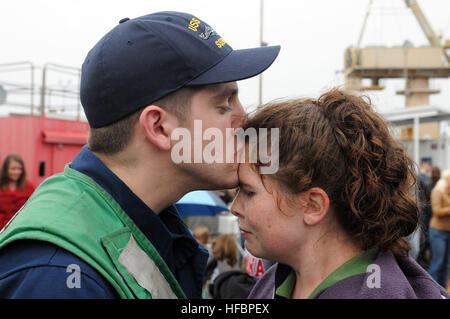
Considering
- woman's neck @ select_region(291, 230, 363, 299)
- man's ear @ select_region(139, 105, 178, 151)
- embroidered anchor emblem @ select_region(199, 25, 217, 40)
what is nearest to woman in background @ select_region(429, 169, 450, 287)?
woman's neck @ select_region(291, 230, 363, 299)

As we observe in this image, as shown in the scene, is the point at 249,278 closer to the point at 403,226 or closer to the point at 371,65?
the point at 403,226

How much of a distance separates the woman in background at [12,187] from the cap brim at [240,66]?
7.26 ft

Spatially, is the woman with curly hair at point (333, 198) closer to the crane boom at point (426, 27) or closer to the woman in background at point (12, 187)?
the woman in background at point (12, 187)

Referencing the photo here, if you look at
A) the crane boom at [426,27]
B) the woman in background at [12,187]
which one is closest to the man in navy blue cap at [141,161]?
the woman in background at [12,187]

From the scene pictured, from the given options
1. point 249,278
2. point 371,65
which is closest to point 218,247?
point 249,278

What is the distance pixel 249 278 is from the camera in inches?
141

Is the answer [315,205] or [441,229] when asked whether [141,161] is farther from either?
[441,229]

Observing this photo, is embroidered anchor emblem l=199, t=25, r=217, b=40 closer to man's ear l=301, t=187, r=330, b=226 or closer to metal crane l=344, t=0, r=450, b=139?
man's ear l=301, t=187, r=330, b=226

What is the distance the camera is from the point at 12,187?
424 centimetres

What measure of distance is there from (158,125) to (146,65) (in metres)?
0.22

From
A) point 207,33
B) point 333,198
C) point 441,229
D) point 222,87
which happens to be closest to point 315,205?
point 333,198

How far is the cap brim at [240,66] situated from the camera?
1.59 meters
